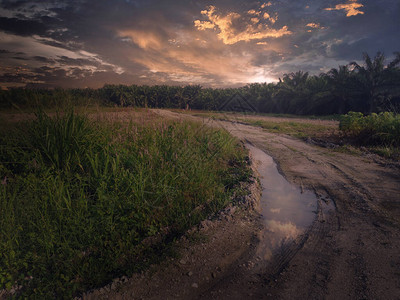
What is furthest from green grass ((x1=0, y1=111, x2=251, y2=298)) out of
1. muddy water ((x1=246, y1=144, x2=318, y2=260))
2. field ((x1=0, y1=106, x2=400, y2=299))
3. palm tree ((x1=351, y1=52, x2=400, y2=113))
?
palm tree ((x1=351, y1=52, x2=400, y2=113))

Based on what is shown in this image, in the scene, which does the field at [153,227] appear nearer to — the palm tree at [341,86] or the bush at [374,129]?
the bush at [374,129]

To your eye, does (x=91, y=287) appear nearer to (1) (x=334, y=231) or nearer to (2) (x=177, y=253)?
(2) (x=177, y=253)

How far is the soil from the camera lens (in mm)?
2164

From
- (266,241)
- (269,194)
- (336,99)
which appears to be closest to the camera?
(266,241)

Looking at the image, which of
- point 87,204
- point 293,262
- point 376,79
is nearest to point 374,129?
point 293,262

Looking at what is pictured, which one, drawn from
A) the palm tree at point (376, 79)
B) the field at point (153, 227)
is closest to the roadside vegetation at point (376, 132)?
the field at point (153, 227)

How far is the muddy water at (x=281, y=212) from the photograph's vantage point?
9.93 feet

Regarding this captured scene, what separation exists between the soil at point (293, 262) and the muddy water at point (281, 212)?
8 cm

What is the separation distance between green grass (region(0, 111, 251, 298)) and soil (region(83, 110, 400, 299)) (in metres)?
0.27

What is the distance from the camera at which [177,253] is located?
8.70 feet

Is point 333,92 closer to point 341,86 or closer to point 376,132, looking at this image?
point 341,86

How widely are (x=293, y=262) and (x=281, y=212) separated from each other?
1.39m

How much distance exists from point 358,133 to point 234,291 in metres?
9.84

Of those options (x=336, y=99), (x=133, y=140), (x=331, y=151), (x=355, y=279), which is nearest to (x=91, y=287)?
(x=355, y=279)
